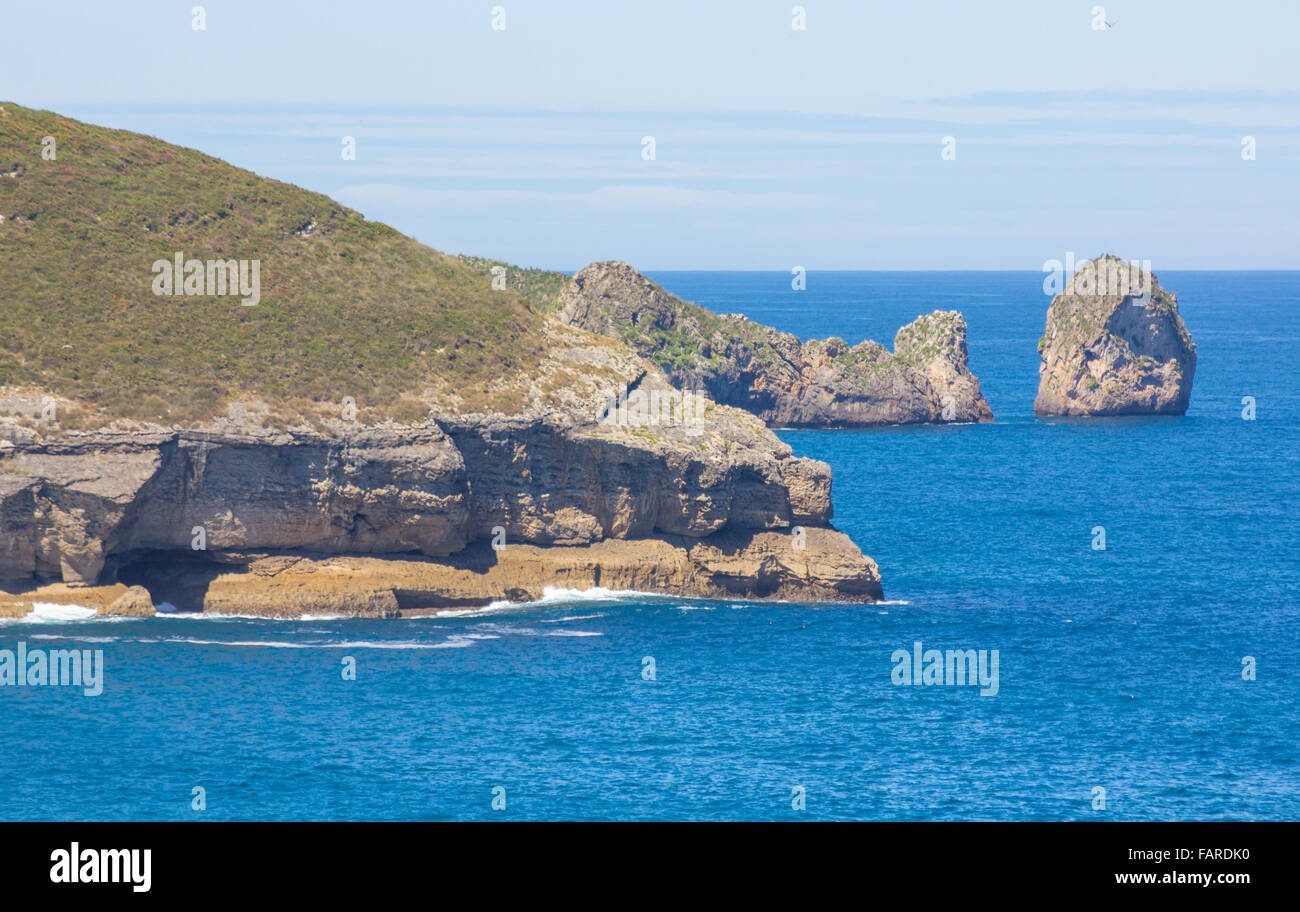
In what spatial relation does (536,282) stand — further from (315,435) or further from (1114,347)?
(315,435)

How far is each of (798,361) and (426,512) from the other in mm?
93121

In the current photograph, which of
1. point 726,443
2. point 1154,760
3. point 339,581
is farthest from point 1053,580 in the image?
point 339,581

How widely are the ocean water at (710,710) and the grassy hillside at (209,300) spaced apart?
39.1 ft

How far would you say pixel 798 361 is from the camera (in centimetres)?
15825

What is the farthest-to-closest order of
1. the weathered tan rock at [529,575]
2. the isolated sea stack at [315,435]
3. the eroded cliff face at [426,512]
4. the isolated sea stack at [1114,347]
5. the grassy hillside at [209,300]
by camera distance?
the isolated sea stack at [1114,347] < the grassy hillside at [209,300] < the weathered tan rock at [529,575] < the isolated sea stack at [315,435] < the eroded cliff face at [426,512]

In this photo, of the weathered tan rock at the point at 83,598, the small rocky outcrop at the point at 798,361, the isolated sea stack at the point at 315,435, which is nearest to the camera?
the weathered tan rock at the point at 83,598

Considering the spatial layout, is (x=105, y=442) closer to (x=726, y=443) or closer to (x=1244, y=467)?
(x=726, y=443)

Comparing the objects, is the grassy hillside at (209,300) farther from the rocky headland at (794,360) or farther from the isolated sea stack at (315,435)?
the rocky headland at (794,360)

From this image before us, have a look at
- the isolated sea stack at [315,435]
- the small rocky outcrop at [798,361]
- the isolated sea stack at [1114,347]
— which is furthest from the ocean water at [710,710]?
the isolated sea stack at [1114,347]

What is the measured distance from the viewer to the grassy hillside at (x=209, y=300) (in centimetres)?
7169

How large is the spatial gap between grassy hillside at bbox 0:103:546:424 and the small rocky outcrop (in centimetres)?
6247

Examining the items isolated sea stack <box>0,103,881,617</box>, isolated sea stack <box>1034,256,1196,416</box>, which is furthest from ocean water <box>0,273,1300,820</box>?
isolated sea stack <box>1034,256,1196,416</box>

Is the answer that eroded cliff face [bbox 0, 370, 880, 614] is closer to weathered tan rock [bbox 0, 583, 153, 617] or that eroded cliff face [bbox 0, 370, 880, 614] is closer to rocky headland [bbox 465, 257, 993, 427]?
weathered tan rock [bbox 0, 583, 153, 617]

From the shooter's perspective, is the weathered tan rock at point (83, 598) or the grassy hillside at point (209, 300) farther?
the grassy hillside at point (209, 300)
